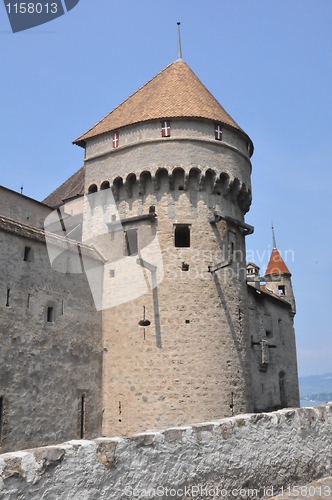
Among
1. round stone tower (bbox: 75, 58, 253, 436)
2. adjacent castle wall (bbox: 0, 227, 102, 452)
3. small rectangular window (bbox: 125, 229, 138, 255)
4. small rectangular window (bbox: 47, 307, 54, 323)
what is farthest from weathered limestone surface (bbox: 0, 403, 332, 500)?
small rectangular window (bbox: 125, 229, 138, 255)

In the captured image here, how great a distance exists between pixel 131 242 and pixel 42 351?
19.8ft

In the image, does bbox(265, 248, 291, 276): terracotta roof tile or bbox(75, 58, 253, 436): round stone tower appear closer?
bbox(75, 58, 253, 436): round stone tower

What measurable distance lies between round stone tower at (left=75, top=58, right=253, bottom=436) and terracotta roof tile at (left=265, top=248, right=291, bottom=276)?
43.0 ft

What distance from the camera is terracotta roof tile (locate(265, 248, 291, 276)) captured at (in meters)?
32.9

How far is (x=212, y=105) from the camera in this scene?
66.9 feet

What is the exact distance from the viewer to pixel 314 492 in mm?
7973

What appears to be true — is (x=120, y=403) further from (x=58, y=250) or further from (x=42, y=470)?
(x=42, y=470)

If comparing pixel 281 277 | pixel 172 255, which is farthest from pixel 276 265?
pixel 172 255

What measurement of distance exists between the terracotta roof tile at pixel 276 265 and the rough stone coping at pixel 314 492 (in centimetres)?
2479

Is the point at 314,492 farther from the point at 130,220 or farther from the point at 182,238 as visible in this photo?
the point at 182,238

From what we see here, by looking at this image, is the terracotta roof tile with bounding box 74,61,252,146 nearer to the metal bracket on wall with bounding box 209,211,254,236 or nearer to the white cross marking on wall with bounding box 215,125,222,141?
the white cross marking on wall with bounding box 215,125,222,141

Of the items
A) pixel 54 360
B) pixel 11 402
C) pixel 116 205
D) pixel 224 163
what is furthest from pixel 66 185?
pixel 11 402

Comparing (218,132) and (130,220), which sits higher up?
(218,132)

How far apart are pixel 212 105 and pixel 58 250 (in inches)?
356
